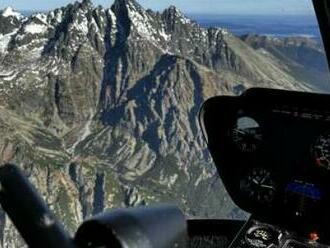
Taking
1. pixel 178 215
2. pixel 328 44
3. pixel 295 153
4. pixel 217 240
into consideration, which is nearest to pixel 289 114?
pixel 295 153

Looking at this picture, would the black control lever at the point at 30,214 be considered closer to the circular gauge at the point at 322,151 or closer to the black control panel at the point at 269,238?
the black control panel at the point at 269,238

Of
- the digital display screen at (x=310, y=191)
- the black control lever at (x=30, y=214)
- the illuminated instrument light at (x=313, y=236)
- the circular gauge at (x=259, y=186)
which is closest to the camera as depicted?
the black control lever at (x=30, y=214)

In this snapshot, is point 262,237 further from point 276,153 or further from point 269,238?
point 276,153

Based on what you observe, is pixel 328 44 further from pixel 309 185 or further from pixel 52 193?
pixel 52 193

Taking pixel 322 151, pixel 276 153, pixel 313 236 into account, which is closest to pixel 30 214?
pixel 313 236

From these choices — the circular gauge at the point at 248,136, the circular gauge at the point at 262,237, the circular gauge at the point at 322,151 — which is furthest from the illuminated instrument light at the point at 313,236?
the circular gauge at the point at 248,136

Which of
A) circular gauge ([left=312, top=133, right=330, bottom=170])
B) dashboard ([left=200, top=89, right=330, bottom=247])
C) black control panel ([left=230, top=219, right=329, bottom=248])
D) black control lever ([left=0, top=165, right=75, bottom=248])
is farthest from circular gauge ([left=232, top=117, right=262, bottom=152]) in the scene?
black control lever ([left=0, top=165, right=75, bottom=248])
